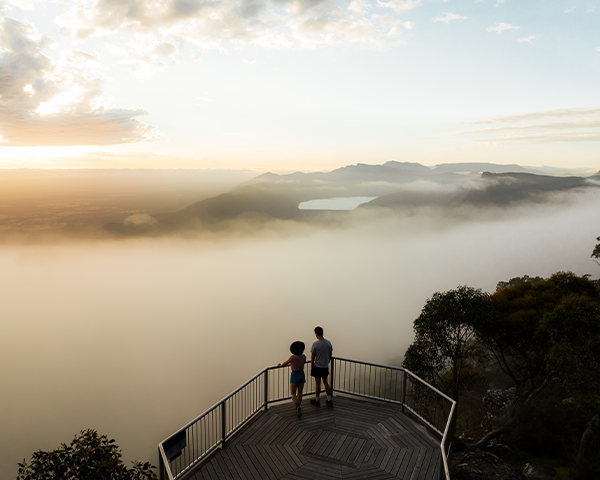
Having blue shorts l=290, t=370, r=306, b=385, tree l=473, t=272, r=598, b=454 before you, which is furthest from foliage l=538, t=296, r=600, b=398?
blue shorts l=290, t=370, r=306, b=385

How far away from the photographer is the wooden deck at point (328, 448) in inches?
234

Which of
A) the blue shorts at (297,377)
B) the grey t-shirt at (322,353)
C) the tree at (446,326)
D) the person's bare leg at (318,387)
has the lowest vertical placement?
the tree at (446,326)

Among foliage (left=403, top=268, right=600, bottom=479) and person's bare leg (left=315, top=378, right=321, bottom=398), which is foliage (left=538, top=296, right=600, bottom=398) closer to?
foliage (left=403, top=268, right=600, bottom=479)

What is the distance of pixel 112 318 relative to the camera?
A: 530 feet

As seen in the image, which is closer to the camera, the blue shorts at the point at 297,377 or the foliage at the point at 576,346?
the blue shorts at the point at 297,377

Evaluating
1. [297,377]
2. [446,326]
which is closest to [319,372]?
[297,377]

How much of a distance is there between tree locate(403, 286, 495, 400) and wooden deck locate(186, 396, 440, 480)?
7.29 meters

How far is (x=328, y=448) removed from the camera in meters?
6.55

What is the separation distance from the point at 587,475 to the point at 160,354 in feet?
460

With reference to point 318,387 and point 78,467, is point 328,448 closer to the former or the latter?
point 318,387

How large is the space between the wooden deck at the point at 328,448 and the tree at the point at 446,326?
7292mm

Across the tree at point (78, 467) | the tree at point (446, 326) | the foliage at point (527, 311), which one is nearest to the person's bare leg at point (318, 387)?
the tree at point (78, 467)

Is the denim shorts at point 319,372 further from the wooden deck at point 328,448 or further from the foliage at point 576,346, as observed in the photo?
the foliage at point 576,346

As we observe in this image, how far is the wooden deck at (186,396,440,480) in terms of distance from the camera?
19.5 ft
